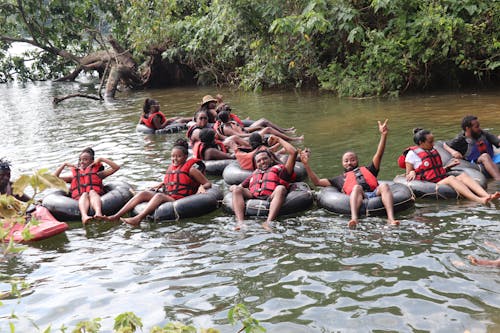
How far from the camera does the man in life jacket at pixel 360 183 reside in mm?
6633

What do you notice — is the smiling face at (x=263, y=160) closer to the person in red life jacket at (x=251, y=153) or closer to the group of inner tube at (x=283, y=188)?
the group of inner tube at (x=283, y=188)

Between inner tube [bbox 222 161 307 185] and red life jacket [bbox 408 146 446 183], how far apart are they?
1.94 metres

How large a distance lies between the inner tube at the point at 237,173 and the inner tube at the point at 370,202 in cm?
140

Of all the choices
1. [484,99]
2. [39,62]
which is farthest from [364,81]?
[39,62]

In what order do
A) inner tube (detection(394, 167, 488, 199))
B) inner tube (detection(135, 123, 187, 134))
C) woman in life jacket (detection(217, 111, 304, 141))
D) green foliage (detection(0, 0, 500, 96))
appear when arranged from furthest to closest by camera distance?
green foliage (detection(0, 0, 500, 96)) → inner tube (detection(135, 123, 187, 134)) → woman in life jacket (detection(217, 111, 304, 141)) → inner tube (detection(394, 167, 488, 199))

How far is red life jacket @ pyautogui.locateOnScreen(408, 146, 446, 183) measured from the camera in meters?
7.46

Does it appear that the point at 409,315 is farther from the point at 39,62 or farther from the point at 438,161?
the point at 39,62

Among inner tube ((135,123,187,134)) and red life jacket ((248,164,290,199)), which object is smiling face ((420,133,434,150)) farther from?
inner tube ((135,123,187,134))

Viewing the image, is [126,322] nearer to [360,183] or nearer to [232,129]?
[360,183]

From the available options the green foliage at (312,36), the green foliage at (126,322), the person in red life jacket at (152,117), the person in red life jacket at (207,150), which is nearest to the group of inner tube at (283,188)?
the person in red life jacket at (207,150)

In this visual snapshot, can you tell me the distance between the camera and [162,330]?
2.28 metres

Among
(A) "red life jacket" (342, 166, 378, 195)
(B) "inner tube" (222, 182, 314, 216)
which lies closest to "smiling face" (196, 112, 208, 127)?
(B) "inner tube" (222, 182, 314, 216)

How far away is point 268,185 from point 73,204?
2.81 m

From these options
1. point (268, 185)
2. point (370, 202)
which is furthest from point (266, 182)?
point (370, 202)
